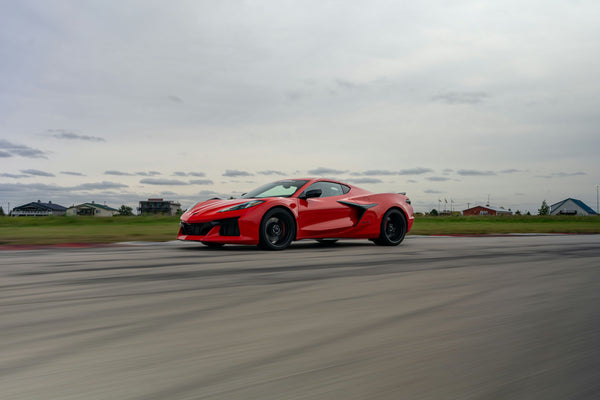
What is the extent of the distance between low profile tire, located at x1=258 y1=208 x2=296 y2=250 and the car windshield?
1.64 feet

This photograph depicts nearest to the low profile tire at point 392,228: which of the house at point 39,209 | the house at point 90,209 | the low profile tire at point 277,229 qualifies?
the low profile tire at point 277,229

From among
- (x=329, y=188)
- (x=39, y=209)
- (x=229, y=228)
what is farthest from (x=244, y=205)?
(x=39, y=209)

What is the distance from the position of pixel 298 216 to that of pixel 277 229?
1.48ft

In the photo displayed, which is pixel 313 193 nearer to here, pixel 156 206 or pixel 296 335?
pixel 296 335

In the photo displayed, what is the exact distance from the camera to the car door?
28.6 feet

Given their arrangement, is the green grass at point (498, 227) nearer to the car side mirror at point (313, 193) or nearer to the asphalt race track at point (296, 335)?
the car side mirror at point (313, 193)

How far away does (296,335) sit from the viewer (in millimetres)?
2697

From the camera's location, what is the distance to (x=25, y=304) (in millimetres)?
3406

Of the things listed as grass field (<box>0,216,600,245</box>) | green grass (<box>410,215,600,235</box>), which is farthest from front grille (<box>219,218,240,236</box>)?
green grass (<box>410,215,600,235</box>)

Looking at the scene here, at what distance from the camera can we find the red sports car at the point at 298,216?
8070 mm

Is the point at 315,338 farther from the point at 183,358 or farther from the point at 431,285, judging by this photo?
the point at 431,285

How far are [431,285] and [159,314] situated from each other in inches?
96.7

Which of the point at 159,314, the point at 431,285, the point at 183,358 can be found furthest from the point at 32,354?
the point at 431,285

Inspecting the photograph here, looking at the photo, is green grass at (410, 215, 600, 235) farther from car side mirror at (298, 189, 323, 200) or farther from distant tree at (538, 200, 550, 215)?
distant tree at (538, 200, 550, 215)
